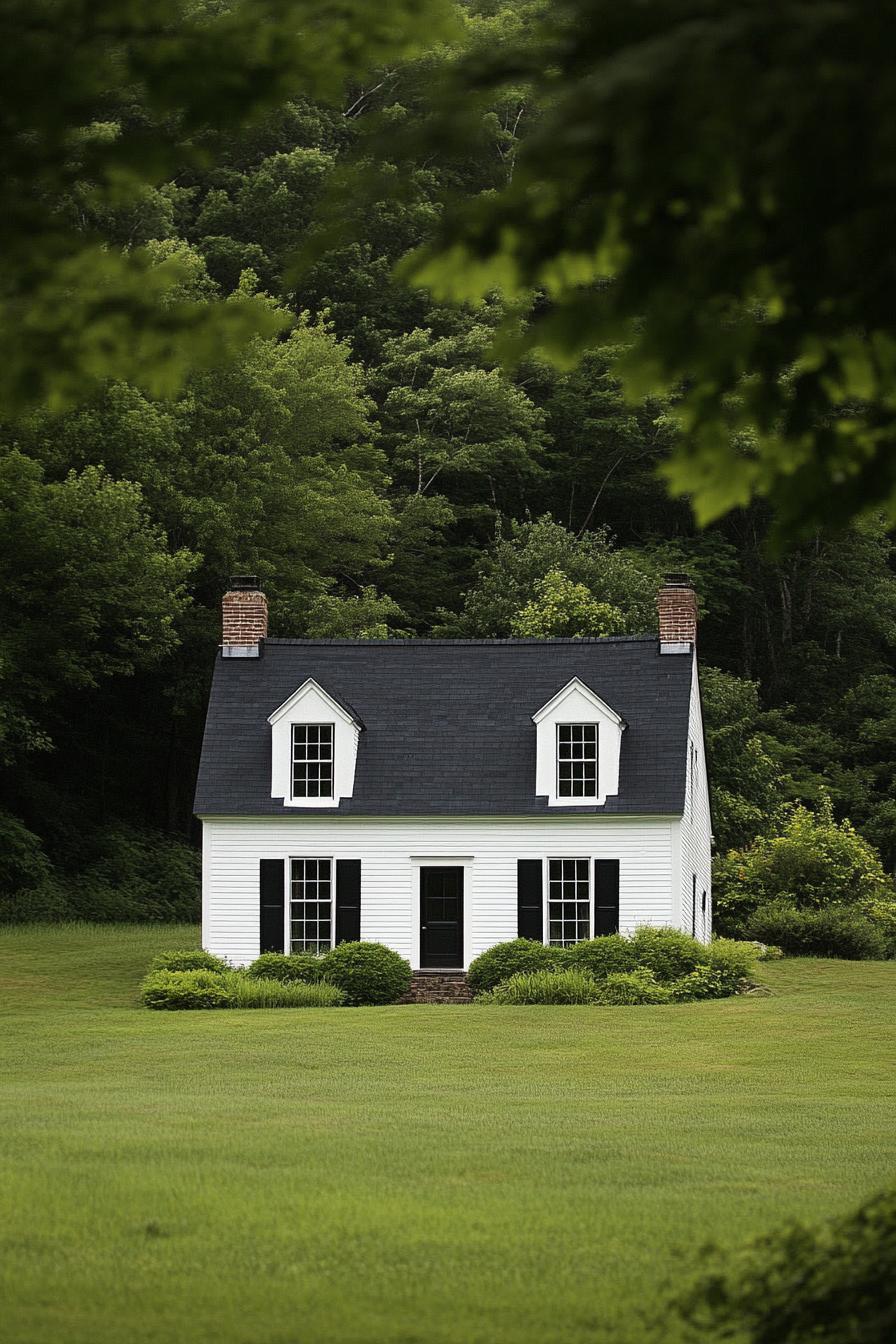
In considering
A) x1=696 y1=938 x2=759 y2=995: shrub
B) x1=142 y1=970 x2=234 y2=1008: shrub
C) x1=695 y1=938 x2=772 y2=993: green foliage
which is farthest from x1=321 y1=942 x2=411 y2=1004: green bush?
x1=696 y1=938 x2=759 y2=995: shrub

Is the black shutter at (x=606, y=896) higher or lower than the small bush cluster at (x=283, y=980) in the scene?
higher

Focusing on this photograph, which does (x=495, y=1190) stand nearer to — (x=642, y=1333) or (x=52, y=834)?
(x=642, y=1333)

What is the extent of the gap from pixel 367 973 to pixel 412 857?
137 inches

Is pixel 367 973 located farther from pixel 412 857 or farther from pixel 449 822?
pixel 449 822

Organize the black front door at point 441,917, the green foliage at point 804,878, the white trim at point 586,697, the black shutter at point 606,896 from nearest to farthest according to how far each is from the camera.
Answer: the black shutter at point 606,896
the black front door at point 441,917
the white trim at point 586,697
the green foliage at point 804,878

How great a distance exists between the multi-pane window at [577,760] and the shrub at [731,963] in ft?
11.8

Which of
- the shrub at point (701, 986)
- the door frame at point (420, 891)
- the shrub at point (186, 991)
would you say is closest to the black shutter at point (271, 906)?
the door frame at point (420, 891)

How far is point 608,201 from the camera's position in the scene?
5.01 m

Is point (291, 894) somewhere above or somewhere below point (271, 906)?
above

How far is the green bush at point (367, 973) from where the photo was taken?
28.4m

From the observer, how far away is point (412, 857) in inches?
1239

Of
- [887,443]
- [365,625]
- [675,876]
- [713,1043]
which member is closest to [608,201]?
[887,443]

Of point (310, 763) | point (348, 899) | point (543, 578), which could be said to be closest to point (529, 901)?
point (348, 899)

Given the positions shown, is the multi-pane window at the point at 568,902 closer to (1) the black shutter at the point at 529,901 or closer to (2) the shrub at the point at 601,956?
(1) the black shutter at the point at 529,901
